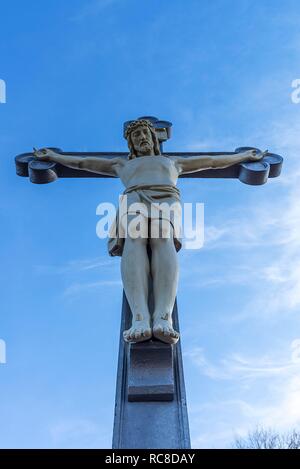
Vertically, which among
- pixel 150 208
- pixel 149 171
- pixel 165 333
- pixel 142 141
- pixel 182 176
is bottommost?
pixel 165 333

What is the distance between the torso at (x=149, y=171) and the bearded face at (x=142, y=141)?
0.16m

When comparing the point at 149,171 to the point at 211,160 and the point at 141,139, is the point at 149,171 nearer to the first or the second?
the point at 141,139

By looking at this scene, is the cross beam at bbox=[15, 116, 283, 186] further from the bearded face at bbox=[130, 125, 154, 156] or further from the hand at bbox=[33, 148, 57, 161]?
the bearded face at bbox=[130, 125, 154, 156]

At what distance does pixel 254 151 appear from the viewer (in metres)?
8.21

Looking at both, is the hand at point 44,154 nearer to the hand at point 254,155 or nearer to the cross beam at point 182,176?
the cross beam at point 182,176

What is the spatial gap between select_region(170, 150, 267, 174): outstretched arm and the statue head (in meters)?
0.28

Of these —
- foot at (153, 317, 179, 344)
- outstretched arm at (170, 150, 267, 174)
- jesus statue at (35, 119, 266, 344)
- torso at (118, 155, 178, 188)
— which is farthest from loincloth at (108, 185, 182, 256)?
foot at (153, 317, 179, 344)

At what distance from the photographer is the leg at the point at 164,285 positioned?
558 cm

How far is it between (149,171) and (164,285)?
5.27 feet

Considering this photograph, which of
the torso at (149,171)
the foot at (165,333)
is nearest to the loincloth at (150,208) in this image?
the torso at (149,171)

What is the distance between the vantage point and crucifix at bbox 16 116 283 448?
5.31m

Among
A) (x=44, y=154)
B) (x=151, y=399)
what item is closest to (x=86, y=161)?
(x=44, y=154)

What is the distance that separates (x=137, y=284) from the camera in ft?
19.9
